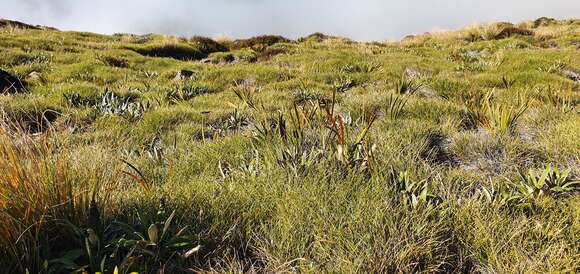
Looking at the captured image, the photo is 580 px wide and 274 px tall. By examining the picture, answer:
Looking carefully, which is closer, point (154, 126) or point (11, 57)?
point (154, 126)

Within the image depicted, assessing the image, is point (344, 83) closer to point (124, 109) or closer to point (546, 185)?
point (124, 109)

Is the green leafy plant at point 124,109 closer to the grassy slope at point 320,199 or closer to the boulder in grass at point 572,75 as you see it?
the grassy slope at point 320,199

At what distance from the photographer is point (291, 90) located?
8539mm

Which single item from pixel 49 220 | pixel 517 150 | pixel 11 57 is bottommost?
pixel 517 150

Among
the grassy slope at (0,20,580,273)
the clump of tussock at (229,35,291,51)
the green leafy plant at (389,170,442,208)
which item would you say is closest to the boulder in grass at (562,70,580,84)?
the grassy slope at (0,20,580,273)

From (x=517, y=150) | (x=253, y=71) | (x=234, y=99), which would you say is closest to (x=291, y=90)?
(x=234, y=99)

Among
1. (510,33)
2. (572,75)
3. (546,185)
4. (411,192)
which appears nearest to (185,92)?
(411,192)

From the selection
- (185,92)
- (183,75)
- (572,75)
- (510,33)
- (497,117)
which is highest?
(510,33)

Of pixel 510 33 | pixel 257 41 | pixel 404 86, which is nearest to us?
pixel 404 86

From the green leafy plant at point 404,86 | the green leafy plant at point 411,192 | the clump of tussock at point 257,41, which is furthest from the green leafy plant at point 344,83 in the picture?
the clump of tussock at point 257,41

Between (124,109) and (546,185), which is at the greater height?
(124,109)

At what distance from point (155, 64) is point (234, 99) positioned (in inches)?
296

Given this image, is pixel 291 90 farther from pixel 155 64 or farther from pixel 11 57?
pixel 11 57

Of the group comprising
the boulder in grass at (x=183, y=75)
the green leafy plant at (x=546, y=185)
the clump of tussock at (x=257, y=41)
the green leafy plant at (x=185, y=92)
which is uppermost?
the clump of tussock at (x=257, y=41)
